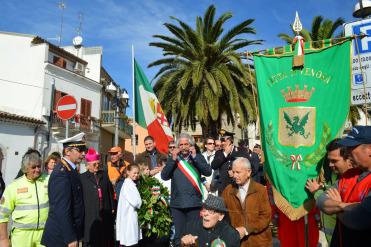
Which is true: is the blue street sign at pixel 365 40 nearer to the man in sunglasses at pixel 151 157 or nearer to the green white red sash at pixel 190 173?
the green white red sash at pixel 190 173

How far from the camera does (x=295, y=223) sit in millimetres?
4609

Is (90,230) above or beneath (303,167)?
beneath

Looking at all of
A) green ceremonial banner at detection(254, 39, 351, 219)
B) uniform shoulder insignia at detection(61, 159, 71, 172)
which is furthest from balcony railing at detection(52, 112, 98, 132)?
green ceremonial banner at detection(254, 39, 351, 219)

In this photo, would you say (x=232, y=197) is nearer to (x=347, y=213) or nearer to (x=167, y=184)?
(x=347, y=213)

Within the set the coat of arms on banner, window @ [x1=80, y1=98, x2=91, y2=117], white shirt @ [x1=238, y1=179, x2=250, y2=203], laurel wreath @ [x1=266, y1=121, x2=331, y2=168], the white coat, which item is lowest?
the white coat

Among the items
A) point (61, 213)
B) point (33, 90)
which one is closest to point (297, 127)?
point (61, 213)

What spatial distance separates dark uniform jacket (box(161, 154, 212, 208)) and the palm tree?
28.1ft

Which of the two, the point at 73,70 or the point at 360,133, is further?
the point at 73,70

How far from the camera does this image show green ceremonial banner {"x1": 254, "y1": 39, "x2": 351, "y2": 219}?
446cm

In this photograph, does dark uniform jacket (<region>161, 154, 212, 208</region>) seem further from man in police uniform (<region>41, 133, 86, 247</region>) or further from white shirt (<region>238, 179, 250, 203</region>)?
man in police uniform (<region>41, 133, 86, 247</region>)

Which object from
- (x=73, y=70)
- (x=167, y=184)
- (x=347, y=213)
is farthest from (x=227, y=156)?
(x=73, y=70)

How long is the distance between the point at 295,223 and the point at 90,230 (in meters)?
3.01

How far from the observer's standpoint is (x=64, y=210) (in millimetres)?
3717

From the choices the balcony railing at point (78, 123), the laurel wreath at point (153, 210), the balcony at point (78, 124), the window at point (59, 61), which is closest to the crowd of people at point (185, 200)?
the laurel wreath at point (153, 210)
